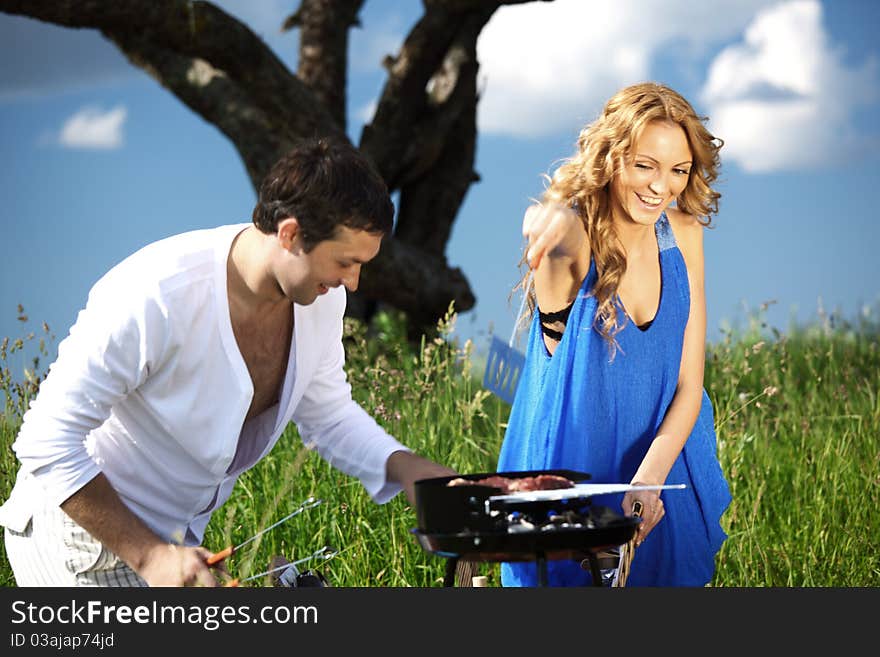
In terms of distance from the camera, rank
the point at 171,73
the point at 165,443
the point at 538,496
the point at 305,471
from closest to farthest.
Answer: the point at 538,496, the point at 165,443, the point at 305,471, the point at 171,73

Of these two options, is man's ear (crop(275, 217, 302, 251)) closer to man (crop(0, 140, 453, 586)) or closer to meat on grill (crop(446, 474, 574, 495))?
man (crop(0, 140, 453, 586))

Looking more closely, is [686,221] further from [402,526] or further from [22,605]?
[22,605]

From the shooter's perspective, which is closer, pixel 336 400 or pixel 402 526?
pixel 336 400

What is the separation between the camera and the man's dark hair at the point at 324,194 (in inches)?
89.4

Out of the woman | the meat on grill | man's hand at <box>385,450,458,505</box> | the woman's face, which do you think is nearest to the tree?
the woman

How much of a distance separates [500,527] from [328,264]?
2.22 feet

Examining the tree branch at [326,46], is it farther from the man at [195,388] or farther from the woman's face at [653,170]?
the man at [195,388]

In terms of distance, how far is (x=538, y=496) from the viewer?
2.04 metres

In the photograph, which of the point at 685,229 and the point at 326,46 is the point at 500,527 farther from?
the point at 326,46

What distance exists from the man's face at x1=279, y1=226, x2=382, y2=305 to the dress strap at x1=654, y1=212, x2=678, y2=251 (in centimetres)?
95

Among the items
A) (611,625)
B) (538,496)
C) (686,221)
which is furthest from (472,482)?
(686,221)

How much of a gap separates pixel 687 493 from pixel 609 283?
2.16 feet

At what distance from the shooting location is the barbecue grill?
80.0 inches

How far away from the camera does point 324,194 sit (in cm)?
227
